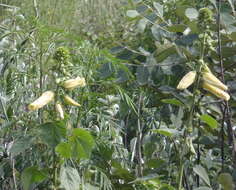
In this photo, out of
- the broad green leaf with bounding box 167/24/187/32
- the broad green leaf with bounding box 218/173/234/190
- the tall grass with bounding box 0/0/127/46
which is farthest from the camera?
the tall grass with bounding box 0/0/127/46

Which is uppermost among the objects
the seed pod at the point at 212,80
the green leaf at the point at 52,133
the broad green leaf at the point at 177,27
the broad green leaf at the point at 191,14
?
the broad green leaf at the point at 191,14

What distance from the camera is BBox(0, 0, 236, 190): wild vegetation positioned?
66.2 inches

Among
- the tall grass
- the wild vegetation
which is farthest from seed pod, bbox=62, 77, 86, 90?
the tall grass

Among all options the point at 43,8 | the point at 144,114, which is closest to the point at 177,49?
the point at 144,114

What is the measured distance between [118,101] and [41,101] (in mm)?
817

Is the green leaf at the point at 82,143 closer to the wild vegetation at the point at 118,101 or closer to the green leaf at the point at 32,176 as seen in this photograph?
the wild vegetation at the point at 118,101

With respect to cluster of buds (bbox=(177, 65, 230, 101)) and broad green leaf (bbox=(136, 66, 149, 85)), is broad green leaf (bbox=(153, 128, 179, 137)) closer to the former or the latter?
cluster of buds (bbox=(177, 65, 230, 101))

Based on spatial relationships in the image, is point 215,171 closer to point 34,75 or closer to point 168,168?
point 168,168

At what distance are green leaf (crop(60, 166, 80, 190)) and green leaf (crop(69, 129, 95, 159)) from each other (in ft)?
0.27

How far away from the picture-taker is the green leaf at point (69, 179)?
66.0 inches

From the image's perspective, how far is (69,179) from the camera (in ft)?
5.54

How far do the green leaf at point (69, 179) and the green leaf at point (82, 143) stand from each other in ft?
0.27

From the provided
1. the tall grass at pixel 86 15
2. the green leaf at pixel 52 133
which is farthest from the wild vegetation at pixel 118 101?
the tall grass at pixel 86 15

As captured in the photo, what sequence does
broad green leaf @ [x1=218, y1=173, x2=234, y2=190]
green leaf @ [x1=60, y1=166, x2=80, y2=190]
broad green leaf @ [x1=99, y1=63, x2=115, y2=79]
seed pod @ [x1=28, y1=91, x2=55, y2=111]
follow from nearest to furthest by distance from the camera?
seed pod @ [x1=28, y1=91, x2=55, y2=111]
green leaf @ [x1=60, y1=166, x2=80, y2=190]
broad green leaf @ [x1=218, y1=173, x2=234, y2=190]
broad green leaf @ [x1=99, y1=63, x2=115, y2=79]
